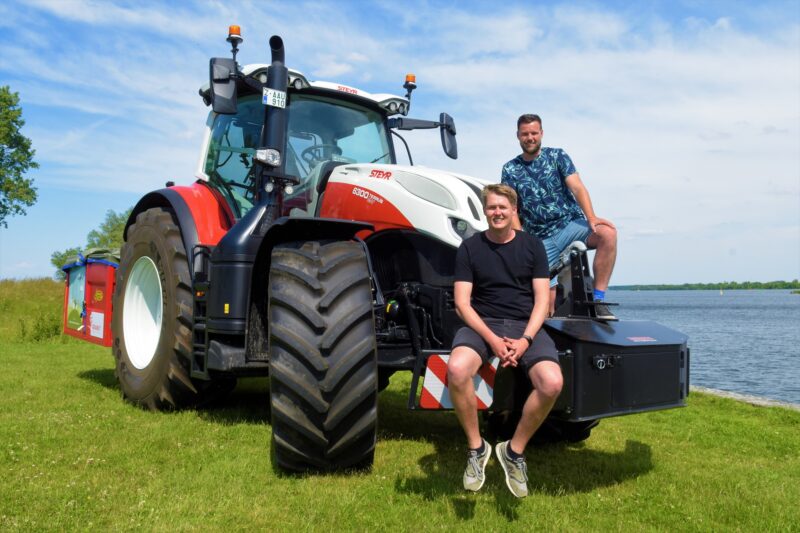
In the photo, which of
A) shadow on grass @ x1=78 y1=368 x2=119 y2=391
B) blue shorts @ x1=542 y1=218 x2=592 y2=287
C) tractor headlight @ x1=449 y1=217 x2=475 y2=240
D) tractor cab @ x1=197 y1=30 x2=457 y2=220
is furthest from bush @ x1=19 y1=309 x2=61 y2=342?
blue shorts @ x1=542 y1=218 x2=592 y2=287

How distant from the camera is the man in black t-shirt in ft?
12.1

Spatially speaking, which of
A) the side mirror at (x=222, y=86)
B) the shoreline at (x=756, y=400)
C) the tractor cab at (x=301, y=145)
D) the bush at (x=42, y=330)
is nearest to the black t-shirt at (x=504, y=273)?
the tractor cab at (x=301, y=145)

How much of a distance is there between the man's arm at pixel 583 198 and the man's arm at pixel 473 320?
123cm

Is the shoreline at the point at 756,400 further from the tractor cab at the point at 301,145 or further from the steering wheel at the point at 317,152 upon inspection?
the steering wheel at the point at 317,152

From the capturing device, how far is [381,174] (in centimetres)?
493

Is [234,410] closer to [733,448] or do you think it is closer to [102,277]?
[102,277]

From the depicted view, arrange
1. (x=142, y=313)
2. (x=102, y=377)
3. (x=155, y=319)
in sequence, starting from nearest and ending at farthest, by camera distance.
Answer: (x=155, y=319), (x=142, y=313), (x=102, y=377)

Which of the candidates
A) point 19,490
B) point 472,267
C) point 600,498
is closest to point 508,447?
point 600,498

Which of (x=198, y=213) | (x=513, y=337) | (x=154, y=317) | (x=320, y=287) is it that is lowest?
(x=154, y=317)

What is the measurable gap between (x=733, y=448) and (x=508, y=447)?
2.74 m

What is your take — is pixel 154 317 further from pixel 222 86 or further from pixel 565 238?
pixel 565 238

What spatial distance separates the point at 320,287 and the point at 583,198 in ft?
6.36

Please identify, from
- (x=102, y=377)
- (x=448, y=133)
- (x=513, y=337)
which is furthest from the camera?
(x=102, y=377)

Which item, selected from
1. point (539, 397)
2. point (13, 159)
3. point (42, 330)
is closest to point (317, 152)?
point (539, 397)
